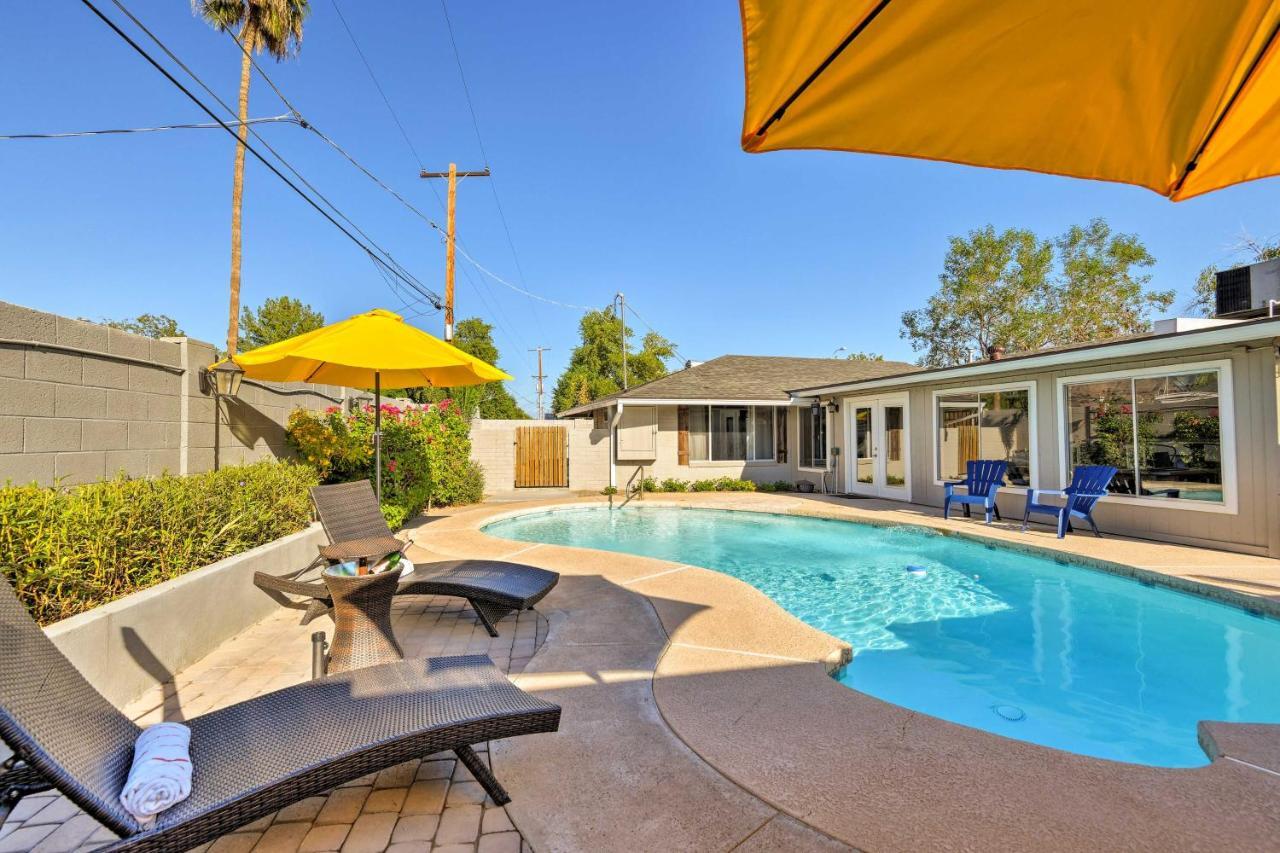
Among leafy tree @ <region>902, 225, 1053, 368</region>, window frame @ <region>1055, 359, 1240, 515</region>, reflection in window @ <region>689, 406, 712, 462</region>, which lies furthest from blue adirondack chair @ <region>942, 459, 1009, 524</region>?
leafy tree @ <region>902, 225, 1053, 368</region>

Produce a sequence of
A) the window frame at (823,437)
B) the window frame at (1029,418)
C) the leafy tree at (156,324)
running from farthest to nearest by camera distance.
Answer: the leafy tree at (156,324)
the window frame at (823,437)
the window frame at (1029,418)

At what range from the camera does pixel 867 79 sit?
1591mm

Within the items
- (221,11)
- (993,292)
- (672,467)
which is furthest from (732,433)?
(993,292)

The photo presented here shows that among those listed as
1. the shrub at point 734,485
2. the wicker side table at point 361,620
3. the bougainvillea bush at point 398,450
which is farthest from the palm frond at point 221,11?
the shrub at point 734,485

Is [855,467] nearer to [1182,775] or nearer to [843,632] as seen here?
[843,632]

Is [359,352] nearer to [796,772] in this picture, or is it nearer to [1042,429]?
[796,772]

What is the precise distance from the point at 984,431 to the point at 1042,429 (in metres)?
1.17

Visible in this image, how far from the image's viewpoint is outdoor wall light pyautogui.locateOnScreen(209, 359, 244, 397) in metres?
5.55

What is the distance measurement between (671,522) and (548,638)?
23.6 feet

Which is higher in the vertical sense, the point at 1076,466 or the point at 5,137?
the point at 5,137

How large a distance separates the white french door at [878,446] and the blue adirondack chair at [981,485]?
6.14ft

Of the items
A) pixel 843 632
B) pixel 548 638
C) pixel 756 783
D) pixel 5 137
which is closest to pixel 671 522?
pixel 843 632

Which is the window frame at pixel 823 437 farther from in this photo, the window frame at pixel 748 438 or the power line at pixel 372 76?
the power line at pixel 372 76

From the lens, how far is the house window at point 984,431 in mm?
9406
